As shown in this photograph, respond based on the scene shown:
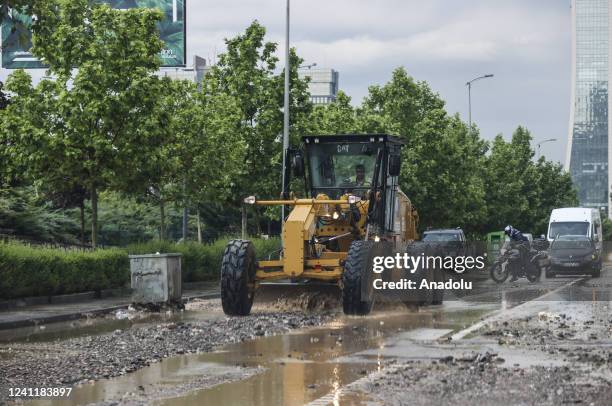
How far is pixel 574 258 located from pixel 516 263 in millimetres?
6457

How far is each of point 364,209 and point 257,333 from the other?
5.74 m

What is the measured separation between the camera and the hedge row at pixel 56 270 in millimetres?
21422

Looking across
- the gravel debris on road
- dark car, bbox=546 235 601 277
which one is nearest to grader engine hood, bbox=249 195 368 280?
the gravel debris on road

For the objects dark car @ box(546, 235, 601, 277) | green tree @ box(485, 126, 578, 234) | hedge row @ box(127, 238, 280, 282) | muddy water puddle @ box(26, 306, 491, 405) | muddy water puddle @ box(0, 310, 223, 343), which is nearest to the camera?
muddy water puddle @ box(26, 306, 491, 405)

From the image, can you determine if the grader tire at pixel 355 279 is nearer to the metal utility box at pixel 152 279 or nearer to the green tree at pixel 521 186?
the metal utility box at pixel 152 279

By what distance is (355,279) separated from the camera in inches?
720

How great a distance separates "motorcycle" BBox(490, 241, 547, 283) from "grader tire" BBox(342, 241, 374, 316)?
1808cm

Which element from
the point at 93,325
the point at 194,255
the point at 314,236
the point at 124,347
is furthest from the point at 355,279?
the point at 194,255

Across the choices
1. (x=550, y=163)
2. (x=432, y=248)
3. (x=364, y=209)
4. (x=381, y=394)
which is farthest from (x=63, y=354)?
(x=550, y=163)

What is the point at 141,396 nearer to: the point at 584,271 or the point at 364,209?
the point at 364,209

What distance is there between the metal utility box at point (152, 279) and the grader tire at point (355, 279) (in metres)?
4.76

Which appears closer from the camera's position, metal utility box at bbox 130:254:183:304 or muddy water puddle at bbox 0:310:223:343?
muddy water puddle at bbox 0:310:223:343

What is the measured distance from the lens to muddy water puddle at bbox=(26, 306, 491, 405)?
9.73 metres

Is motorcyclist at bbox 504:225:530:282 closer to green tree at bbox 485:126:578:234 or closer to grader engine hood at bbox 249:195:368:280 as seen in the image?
grader engine hood at bbox 249:195:368:280
